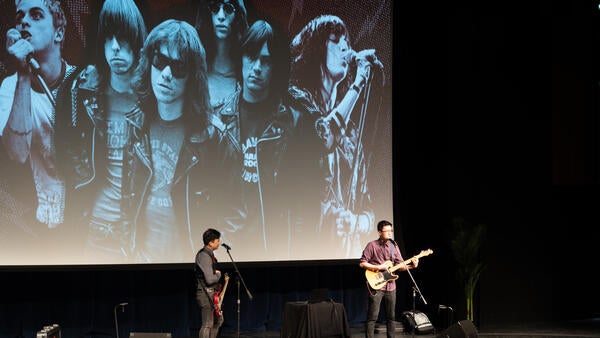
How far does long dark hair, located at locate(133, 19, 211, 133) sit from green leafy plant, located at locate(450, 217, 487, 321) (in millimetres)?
3600

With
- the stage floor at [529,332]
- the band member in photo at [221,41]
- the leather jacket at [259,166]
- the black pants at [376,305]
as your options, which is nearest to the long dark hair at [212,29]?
the band member in photo at [221,41]

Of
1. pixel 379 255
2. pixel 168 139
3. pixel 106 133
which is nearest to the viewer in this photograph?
pixel 379 255

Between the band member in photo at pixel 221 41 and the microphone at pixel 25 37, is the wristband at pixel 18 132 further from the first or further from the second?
the band member in photo at pixel 221 41

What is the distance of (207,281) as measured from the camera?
7148 mm

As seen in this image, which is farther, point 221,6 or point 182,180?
point 221,6

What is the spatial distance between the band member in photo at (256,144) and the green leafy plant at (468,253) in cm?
225

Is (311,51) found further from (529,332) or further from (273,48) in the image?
(529,332)

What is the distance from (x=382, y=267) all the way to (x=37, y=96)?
4170mm

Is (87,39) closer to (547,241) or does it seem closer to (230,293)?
(230,293)

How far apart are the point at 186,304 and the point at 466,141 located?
14.2 ft

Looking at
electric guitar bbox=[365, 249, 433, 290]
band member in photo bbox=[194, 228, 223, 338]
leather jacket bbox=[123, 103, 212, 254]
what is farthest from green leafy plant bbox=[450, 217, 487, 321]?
band member in photo bbox=[194, 228, 223, 338]

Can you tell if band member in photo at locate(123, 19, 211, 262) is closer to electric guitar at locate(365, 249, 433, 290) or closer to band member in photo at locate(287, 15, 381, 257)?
band member in photo at locate(287, 15, 381, 257)

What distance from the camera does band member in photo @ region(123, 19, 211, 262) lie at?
8.74m

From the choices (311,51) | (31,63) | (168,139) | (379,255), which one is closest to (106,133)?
(168,139)
